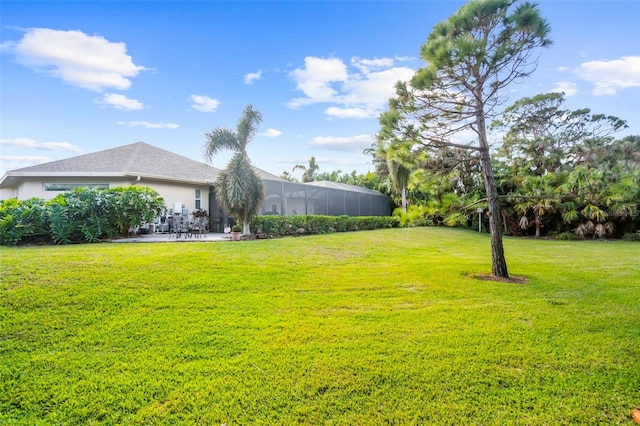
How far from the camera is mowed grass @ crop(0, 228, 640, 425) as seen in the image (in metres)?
2.24

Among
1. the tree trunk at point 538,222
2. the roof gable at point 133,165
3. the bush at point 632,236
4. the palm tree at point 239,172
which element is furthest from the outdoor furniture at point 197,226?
the bush at point 632,236

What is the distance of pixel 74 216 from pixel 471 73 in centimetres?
1037

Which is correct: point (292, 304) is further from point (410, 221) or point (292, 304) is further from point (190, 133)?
point (190, 133)

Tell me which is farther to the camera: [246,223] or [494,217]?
[246,223]

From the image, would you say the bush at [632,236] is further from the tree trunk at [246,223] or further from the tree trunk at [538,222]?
the tree trunk at [246,223]

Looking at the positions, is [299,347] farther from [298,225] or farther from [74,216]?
[298,225]

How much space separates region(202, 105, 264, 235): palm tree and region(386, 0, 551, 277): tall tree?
20.8 feet

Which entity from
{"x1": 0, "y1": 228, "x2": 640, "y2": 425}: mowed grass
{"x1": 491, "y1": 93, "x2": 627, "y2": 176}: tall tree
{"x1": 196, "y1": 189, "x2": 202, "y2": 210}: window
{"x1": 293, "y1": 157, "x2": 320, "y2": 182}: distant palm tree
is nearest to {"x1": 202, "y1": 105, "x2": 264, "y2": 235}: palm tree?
{"x1": 196, "y1": 189, "x2": 202, "y2": 210}: window

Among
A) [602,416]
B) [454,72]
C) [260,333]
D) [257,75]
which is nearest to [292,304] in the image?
[260,333]

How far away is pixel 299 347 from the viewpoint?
307cm

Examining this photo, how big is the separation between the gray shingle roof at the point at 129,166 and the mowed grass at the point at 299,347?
26.1ft

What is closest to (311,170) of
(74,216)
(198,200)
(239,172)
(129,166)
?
(198,200)

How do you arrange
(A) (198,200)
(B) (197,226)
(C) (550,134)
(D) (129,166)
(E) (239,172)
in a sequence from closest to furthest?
(E) (239,172) < (B) (197,226) < (D) (129,166) < (A) (198,200) < (C) (550,134)

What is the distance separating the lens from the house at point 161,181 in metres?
12.5
